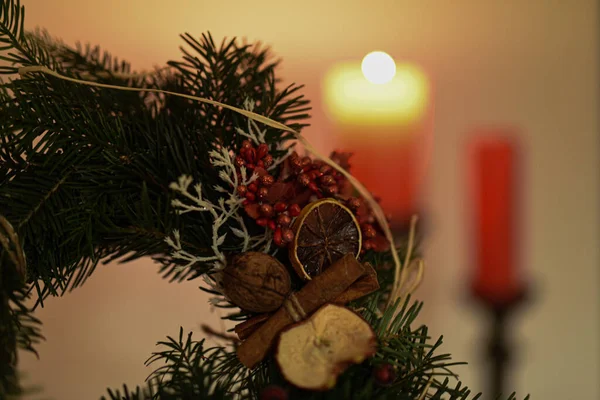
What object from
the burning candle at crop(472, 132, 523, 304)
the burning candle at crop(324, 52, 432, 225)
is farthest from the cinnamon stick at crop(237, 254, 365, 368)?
the burning candle at crop(472, 132, 523, 304)

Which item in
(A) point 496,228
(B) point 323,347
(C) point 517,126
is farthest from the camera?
(C) point 517,126

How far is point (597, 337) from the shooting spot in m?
1.14

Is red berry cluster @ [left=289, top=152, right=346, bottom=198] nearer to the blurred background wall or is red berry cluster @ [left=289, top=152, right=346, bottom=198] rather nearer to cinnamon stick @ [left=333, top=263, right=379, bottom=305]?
cinnamon stick @ [left=333, top=263, right=379, bottom=305]

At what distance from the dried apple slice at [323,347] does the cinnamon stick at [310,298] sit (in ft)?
0.05

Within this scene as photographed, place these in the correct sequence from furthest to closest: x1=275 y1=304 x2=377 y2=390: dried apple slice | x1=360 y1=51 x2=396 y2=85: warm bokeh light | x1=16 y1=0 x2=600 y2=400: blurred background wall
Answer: x1=16 y1=0 x2=600 y2=400: blurred background wall → x1=360 y1=51 x2=396 y2=85: warm bokeh light → x1=275 y1=304 x2=377 y2=390: dried apple slice

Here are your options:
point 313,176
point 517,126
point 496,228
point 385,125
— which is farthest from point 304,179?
point 517,126

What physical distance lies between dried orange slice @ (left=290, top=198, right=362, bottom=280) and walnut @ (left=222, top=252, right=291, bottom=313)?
17 mm

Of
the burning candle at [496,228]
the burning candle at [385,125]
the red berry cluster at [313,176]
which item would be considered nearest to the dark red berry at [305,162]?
the red berry cluster at [313,176]

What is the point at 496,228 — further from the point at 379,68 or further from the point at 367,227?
the point at 367,227

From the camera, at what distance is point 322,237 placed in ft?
1.12

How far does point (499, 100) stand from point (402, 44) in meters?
0.22

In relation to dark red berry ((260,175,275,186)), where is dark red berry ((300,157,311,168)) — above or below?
above

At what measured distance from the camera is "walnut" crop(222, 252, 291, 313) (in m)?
0.32

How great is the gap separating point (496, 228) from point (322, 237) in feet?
2.13
